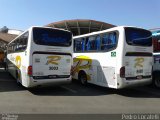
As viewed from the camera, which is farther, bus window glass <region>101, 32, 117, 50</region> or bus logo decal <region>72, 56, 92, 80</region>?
bus logo decal <region>72, 56, 92, 80</region>

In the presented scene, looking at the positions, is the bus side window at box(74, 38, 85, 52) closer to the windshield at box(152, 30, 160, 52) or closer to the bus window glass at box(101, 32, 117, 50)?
the bus window glass at box(101, 32, 117, 50)

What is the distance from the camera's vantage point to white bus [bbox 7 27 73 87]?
9.24 m

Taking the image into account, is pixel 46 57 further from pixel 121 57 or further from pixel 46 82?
pixel 121 57

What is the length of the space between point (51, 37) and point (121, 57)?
10.7ft

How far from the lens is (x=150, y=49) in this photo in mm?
10195

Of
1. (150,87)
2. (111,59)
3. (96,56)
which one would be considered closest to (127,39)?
(111,59)

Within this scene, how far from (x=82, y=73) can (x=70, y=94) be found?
9.52 ft

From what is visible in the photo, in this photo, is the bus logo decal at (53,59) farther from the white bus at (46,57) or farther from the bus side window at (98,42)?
the bus side window at (98,42)

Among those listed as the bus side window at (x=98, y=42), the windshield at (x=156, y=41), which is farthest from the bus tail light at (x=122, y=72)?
the windshield at (x=156, y=41)

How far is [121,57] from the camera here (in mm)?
9117

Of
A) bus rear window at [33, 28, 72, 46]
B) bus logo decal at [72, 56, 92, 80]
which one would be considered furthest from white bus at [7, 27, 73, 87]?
bus logo decal at [72, 56, 92, 80]

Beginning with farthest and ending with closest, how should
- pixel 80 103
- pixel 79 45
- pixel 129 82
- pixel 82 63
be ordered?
1. pixel 79 45
2. pixel 82 63
3. pixel 129 82
4. pixel 80 103

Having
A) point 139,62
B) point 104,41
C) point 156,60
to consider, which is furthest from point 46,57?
point 156,60

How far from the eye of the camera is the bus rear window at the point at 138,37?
935cm
